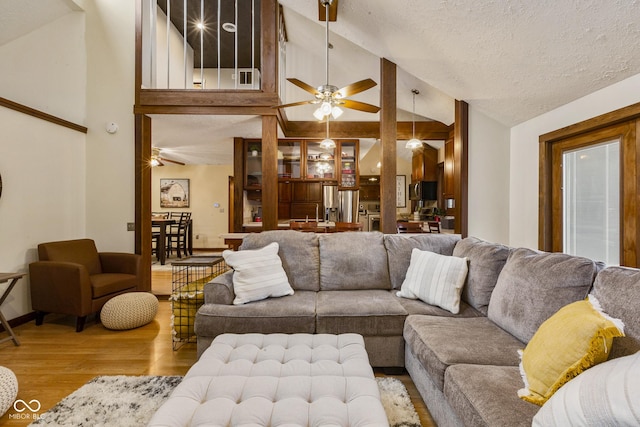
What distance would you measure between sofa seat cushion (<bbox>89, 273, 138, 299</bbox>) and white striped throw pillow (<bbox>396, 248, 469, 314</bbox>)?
112 inches

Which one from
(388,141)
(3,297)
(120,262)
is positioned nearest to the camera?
(3,297)

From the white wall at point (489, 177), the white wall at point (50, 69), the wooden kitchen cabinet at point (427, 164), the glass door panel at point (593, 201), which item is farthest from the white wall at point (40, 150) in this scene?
the wooden kitchen cabinet at point (427, 164)

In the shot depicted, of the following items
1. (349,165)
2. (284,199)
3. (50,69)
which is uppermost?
(50,69)

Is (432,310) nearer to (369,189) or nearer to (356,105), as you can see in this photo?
(356,105)

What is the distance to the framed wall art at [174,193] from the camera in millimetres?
8555

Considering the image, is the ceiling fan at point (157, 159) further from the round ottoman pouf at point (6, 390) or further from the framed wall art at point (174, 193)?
the round ottoman pouf at point (6, 390)

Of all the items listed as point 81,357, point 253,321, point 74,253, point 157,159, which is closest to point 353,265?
point 253,321

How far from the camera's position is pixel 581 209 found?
9.47 feet

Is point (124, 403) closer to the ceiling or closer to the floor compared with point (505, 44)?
closer to the floor

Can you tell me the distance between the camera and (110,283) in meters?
3.23

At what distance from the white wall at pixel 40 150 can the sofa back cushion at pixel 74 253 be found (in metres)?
0.26

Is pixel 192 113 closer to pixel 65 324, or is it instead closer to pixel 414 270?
pixel 65 324

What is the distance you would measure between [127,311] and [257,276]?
5.19 ft

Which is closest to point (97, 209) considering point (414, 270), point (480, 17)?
point (414, 270)
